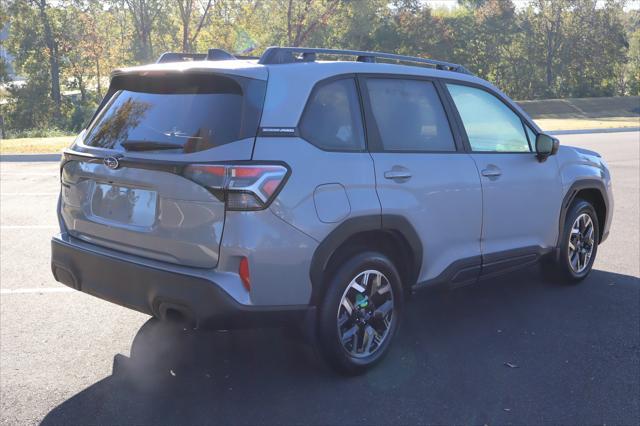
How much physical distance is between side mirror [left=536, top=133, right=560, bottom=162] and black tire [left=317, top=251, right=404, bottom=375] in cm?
179

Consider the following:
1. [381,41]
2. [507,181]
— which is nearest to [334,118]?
[507,181]

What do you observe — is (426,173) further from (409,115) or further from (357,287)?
(357,287)

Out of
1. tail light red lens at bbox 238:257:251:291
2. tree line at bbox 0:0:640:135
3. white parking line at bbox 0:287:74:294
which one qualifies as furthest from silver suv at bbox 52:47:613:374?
tree line at bbox 0:0:640:135

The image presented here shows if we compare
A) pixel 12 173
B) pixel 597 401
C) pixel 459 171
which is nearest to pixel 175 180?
pixel 459 171

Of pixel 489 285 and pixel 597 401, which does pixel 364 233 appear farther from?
pixel 489 285

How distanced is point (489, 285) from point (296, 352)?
2348 mm

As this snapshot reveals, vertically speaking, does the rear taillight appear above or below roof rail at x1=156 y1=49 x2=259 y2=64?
below

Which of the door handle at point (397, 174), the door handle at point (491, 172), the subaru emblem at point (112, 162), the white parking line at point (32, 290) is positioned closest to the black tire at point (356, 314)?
the door handle at point (397, 174)

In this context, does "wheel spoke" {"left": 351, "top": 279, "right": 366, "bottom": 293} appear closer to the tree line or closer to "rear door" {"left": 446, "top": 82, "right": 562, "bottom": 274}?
"rear door" {"left": 446, "top": 82, "right": 562, "bottom": 274}

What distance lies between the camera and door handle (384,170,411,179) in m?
4.05

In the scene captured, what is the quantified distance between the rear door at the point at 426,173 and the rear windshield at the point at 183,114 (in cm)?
88

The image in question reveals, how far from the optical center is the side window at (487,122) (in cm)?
483

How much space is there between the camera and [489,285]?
6.07 m

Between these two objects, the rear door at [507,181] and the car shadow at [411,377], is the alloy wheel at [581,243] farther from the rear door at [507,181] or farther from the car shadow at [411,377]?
the car shadow at [411,377]
